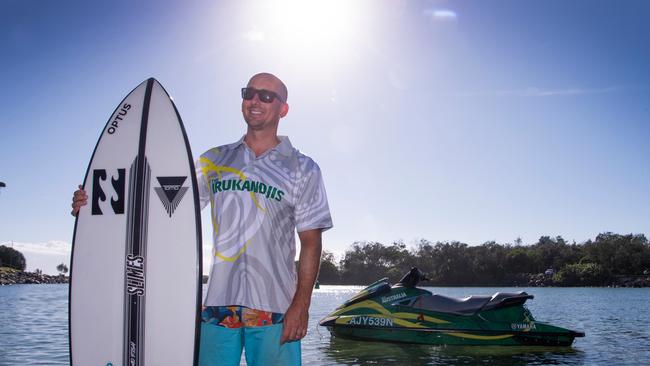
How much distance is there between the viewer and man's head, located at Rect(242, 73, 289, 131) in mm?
2752

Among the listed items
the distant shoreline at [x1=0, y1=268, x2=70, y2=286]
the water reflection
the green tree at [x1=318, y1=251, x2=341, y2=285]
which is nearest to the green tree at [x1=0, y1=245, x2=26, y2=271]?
the distant shoreline at [x1=0, y1=268, x2=70, y2=286]

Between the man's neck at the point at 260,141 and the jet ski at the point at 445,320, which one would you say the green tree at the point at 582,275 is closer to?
the jet ski at the point at 445,320

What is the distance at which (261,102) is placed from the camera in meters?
2.75

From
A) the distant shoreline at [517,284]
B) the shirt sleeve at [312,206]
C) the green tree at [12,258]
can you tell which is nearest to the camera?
the shirt sleeve at [312,206]

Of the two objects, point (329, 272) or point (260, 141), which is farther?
point (329, 272)

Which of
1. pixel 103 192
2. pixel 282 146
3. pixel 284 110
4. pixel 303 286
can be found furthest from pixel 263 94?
pixel 103 192

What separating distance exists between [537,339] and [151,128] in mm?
10159

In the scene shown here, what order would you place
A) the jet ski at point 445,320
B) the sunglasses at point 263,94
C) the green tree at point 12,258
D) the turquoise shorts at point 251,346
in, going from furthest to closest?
the green tree at point 12,258, the jet ski at point 445,320, the sunglasses at point 263,94, the turquoise shorts at point 251,346

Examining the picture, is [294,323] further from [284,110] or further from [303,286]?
[284,110]

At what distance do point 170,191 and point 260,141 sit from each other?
0.92 m

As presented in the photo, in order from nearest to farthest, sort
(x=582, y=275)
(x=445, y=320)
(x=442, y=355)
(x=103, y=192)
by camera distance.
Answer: (x=103, y=192) < (x=442, y=355) < (x=445, y=320) < (x=582, y=275)

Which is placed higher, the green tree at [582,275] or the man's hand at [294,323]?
the man's hand at [294,323]

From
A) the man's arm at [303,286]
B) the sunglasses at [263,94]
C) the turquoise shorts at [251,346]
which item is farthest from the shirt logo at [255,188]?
the turquoise shorts at [251,346]

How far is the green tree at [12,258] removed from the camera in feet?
456
